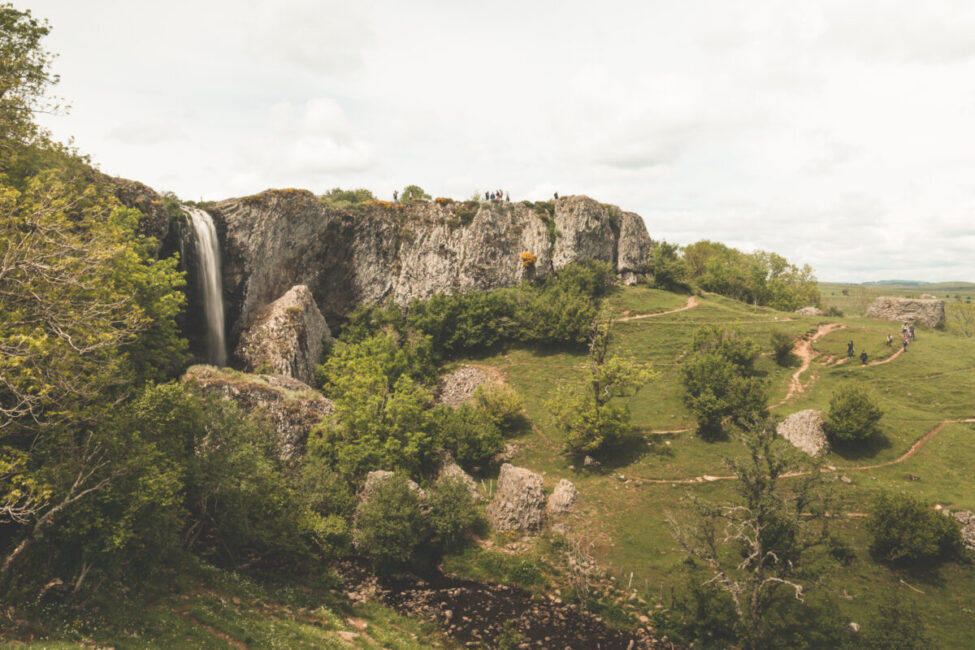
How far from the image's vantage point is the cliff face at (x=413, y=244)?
185 feet

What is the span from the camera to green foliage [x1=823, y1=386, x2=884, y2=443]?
3397cm

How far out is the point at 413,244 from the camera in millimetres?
68875

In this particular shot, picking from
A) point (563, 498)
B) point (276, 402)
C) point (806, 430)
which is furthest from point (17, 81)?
point (806, 430)

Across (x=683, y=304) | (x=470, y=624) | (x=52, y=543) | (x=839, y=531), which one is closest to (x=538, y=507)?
(x=470, y=624)

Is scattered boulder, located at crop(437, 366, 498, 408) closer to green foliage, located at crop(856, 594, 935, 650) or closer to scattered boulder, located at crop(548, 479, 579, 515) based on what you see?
scattered boulder, located at crop(548, 479, 579, 515)

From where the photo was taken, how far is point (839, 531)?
2766 centimetres

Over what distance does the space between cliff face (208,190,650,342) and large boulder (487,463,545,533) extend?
127 feet

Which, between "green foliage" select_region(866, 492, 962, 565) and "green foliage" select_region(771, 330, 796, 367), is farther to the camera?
"green foliage" select_region(771, 330, 796, 367)

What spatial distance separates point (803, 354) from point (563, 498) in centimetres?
3506

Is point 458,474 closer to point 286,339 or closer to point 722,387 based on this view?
point 722,387

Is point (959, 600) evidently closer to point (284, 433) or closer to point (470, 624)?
point (470, 624)

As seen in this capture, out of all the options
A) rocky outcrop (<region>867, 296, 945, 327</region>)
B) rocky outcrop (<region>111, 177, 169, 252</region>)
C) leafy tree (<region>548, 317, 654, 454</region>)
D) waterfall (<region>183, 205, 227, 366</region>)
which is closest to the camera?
leafy tree (<region>548, 317, 654, 454</region>)

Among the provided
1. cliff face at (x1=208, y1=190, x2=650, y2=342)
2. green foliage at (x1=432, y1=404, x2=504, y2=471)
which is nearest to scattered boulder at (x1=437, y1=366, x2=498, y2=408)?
green foliage at (x1=432, y1=404, x2=504, y2=471)

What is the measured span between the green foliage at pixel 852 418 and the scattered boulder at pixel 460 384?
30801mm
